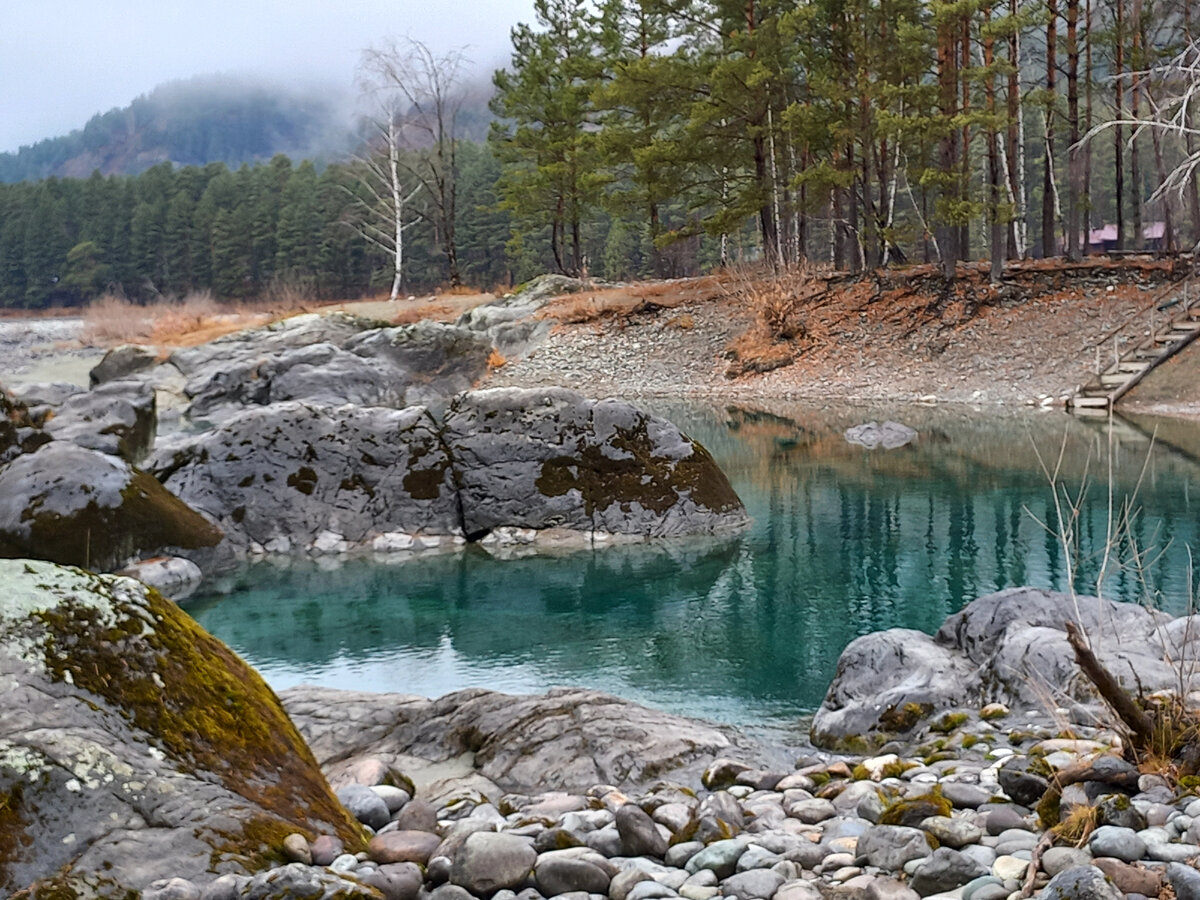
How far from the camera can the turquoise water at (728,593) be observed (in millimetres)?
8859

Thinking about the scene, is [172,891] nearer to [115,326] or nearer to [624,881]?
[624,881]

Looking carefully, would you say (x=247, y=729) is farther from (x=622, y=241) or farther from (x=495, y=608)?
(x=622, y=241)

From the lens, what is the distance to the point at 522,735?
6273mm

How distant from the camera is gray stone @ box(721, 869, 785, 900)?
3500mm

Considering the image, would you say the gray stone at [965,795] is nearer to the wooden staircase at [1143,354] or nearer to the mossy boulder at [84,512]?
the mossy boulder at [84,512]

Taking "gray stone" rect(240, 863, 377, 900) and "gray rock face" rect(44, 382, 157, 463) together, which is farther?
"gray rock face" rect(44, 382, 157, 463)

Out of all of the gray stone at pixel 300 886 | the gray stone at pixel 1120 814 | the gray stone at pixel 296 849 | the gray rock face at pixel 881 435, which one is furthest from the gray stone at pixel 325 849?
the gray rock face at pixel 881 435

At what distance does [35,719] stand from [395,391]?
24619mm

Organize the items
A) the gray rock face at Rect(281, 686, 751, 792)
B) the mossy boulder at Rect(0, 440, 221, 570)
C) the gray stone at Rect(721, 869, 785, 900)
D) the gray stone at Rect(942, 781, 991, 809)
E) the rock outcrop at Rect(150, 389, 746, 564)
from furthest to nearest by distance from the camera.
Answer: the rock outcrop at Rect(150, 389, 746, 564)
the mossy boulder at Rect(0, 440, 221, 570)
the gray rock face at Rect(281, 686, 751, 792)
the gray stone at Rect(942, 781, 991, 809)
the gray stone at Rect(721, 869, 785, 900)

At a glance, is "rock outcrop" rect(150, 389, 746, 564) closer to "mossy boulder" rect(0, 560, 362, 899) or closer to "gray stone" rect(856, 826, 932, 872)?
"mossy boulder" rect(0, 560, 362, 899)

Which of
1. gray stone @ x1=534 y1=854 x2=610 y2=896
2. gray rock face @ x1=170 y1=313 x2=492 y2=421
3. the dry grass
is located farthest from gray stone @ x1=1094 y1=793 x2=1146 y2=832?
the dry grass

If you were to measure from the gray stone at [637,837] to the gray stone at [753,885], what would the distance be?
414mm

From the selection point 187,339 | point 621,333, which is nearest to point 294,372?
point 621,333

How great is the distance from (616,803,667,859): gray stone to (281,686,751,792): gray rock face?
5.65 feet
